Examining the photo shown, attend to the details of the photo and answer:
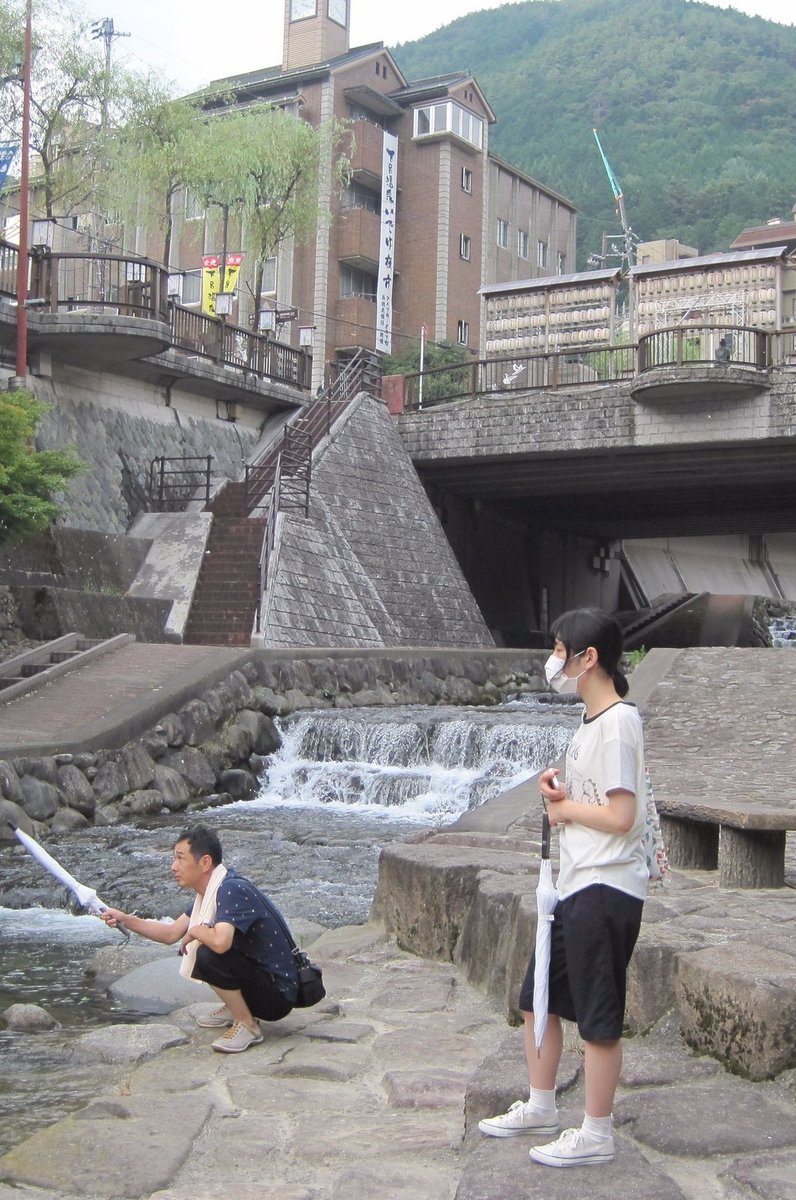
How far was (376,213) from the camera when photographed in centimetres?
4538

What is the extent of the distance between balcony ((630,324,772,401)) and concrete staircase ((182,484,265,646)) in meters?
8.17

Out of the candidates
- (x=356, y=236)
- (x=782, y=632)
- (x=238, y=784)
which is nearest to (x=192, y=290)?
(x=356, y=236)

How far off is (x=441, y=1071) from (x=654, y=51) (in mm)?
111549

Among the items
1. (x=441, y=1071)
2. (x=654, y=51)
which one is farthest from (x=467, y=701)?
(x=654, y=51)

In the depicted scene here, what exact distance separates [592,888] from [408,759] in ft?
42.1

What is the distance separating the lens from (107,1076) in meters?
5.11

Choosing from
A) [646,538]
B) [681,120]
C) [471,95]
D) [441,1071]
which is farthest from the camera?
[681,120]

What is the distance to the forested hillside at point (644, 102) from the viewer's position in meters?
80.1

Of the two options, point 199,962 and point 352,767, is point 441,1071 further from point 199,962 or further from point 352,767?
point 352,767

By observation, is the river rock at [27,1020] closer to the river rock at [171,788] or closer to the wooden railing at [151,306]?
the river rock at [171,788]

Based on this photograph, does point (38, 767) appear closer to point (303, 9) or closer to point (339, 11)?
point (303, 9)

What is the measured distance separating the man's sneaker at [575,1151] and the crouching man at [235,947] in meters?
1.97

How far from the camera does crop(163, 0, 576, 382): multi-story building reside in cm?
4419

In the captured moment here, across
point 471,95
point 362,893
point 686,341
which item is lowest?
point 362,893
